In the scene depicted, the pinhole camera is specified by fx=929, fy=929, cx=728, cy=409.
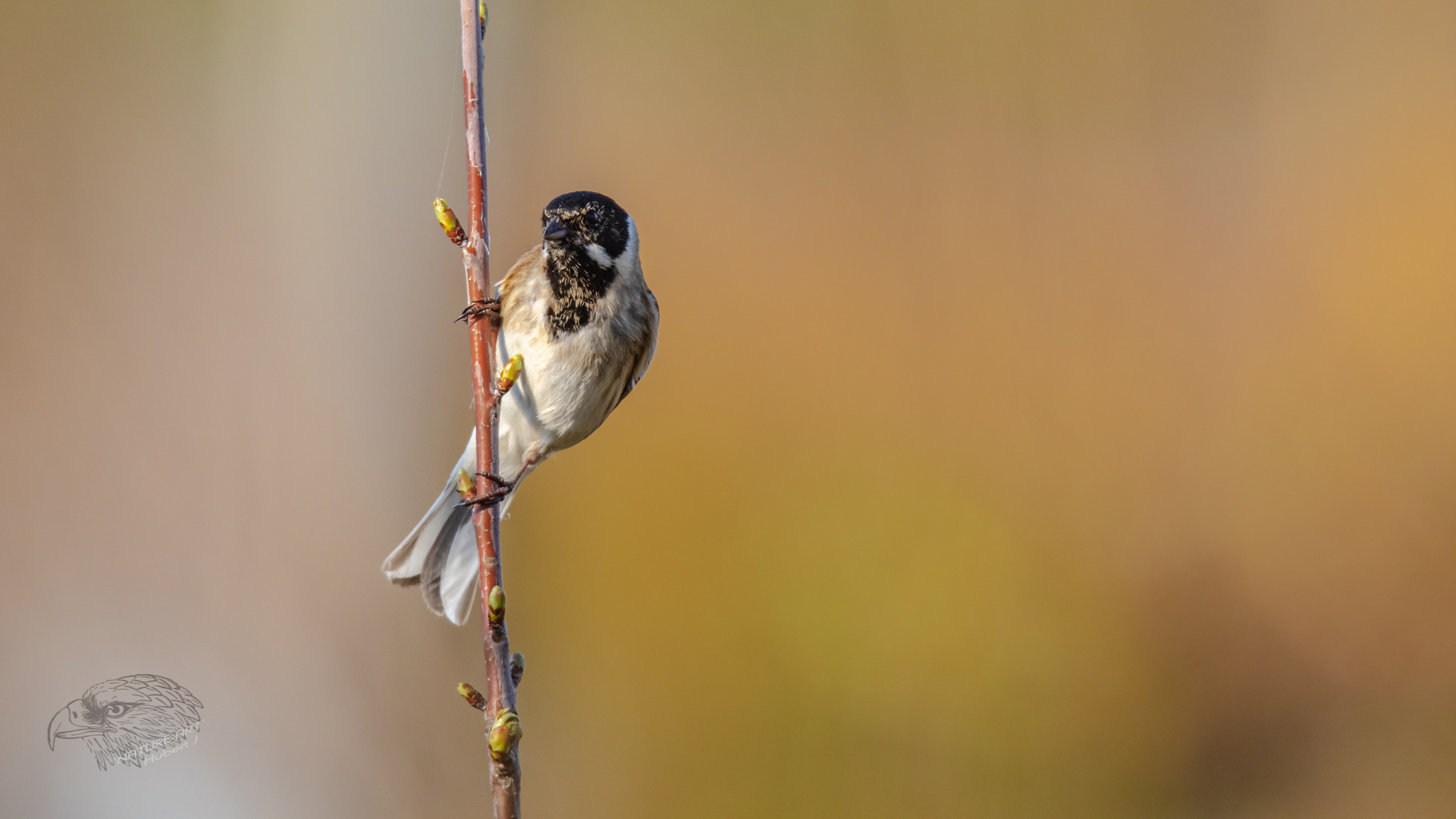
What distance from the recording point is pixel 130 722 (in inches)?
91.2

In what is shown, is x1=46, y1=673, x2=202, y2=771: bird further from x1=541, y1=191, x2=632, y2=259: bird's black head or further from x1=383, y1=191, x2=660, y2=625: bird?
x1=541, y1=191, x2=632, y2=259: bird's black head

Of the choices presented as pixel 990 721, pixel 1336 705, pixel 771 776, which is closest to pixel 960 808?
pixel 990 721

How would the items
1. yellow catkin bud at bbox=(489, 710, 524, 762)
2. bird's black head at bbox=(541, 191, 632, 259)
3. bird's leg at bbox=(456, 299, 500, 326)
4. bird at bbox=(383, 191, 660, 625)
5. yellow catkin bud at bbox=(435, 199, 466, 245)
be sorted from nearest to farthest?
1. yellow catkin bud at bbox=(489, 710, 524, 762)
2. yellow catkin bud at bbox=(435, 199, 466, 245)
3. bird's leg at bbox=(456, 299, 500, 326)
4. bird's black head at bbox=(541, 191, 632, 259)
5. bird at bbox=(383, 191, 660, 625)

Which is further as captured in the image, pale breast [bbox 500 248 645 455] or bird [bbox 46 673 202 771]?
pale breast [bbox 500 248 645 455]

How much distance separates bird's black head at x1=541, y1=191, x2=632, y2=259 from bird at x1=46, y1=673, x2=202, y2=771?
1.56 meters

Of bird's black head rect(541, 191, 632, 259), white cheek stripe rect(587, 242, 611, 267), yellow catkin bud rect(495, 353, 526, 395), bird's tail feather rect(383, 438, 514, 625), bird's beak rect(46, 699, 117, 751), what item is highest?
bird's black head rect(541, 191, 632, 259)

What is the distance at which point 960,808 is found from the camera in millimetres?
4965

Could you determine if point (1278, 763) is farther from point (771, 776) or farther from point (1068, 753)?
point (771, 776)

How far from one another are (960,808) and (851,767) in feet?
2.12

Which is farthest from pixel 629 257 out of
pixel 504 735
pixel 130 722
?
pixel 130 722

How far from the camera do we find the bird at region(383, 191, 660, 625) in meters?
2.60

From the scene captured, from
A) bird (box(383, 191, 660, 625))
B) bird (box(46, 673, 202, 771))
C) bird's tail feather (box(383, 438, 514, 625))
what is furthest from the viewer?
bird's tail feather (box(383, 438, 514, 625))

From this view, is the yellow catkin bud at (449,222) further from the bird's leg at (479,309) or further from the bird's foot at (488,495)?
the bird's foot at (488,495)

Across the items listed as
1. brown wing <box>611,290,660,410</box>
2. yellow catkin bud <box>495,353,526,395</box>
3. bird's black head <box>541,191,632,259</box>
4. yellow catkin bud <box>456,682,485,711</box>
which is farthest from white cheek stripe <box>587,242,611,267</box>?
yellow catkin bud <box>456,682,485,711</box>
